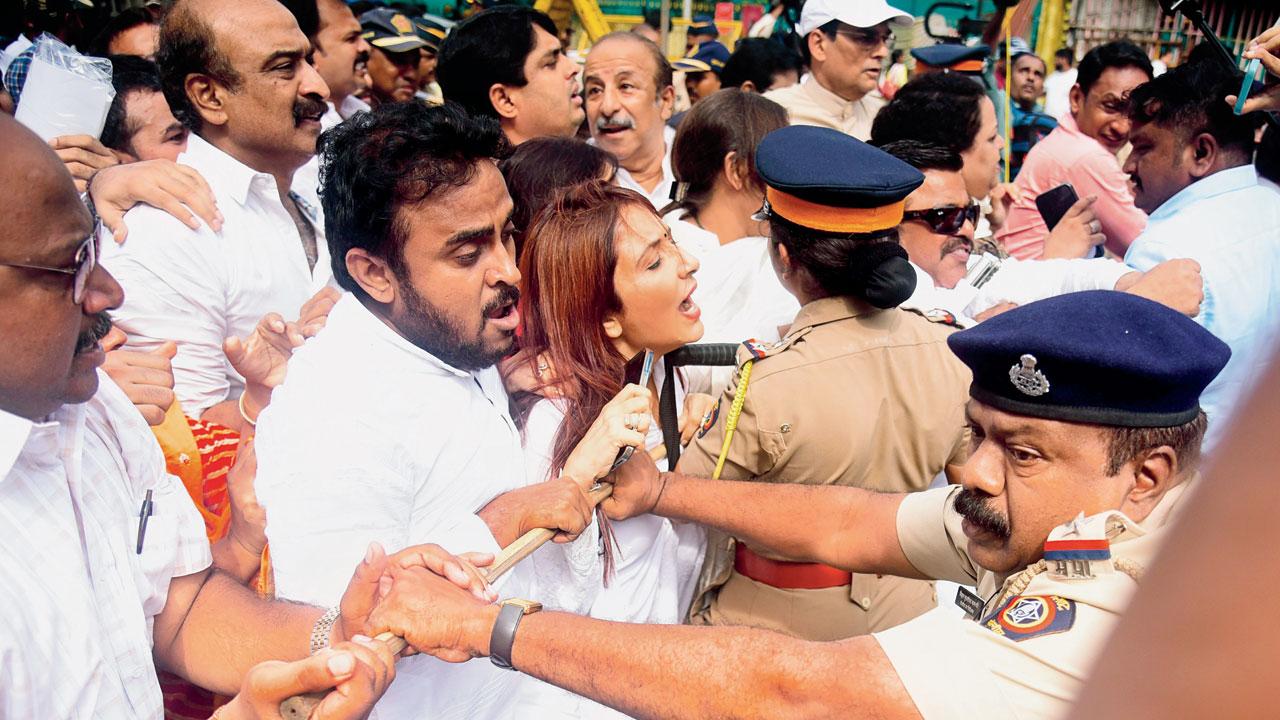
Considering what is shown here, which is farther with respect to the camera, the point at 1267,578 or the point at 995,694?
the point at 995,694

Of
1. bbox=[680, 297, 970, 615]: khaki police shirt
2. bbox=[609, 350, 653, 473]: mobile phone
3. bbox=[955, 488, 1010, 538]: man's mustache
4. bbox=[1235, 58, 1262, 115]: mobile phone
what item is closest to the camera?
bbox=[955, 488, 1010, 538]: man's mustache

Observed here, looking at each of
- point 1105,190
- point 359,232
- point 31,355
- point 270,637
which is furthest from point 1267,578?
point 1105,190

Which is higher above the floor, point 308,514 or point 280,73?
A: point 280,73

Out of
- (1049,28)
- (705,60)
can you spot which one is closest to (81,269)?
(705,60)

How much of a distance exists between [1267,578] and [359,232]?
1.99 m

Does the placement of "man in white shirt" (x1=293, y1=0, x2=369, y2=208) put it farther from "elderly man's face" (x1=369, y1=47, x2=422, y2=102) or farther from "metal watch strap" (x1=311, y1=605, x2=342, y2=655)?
"metal watch strap" (x1=311, y1=605, x2=342, y2=655)

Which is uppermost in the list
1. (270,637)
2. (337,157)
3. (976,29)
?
(337,157)

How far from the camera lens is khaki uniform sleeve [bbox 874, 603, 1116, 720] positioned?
1.59 m

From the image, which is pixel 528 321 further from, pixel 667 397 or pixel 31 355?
pixel 31 355

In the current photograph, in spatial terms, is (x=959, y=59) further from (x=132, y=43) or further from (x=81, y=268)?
(x=81, y=268)

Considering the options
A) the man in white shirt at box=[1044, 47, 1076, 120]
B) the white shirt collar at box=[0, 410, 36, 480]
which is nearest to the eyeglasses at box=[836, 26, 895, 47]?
the white shirt collar at box=[0, 410, 36, 480]

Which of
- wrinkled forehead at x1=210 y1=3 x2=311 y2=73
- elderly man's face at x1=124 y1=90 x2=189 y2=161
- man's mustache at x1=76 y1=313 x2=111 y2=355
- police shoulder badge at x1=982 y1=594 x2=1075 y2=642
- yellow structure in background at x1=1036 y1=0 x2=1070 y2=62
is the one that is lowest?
yellow structure in background at x1=1036 y1=0 x2=1070 y2=62

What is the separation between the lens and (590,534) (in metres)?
2.33

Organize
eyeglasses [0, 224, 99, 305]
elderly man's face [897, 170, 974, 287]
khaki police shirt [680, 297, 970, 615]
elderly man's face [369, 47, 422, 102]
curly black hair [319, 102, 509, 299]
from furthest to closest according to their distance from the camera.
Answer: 1. elderly man's face [369, 47, 422, 102]
2. elderly man's face [897, 170, 974, 287]
3. khaki police shirt [680, 297, 970, 615]
4. curly black hair [319, 102, 509, 299]
5. eyeglasses [0, 224, 99, 305]
